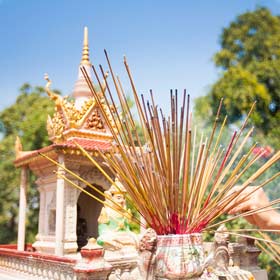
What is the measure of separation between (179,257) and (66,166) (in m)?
6.83

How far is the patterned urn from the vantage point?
1918mm

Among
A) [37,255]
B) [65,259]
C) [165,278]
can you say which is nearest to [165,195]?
[165,278]

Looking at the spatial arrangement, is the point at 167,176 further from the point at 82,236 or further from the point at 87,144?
the point at 82,236

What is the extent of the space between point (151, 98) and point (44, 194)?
8057mm

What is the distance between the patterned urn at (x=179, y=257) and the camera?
75.5 inches

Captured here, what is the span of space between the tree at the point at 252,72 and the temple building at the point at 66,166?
16.5 ft

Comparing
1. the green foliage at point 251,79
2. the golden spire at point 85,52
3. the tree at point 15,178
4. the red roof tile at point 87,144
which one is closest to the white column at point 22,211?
the red roof tile at point 87,144

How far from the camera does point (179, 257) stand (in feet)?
6.36

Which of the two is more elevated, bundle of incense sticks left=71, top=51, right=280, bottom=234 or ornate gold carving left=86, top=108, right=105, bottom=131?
ornate gold carving left=86, top=108, right=105, bottom=131

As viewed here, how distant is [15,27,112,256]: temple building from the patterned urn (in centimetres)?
605

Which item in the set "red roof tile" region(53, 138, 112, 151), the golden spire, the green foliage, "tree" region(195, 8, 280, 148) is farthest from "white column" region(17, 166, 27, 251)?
"tree" region(195, 8, 280, 148)

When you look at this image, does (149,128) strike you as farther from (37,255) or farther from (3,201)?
(3,201)

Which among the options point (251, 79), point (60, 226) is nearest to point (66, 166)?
point (60, 226)

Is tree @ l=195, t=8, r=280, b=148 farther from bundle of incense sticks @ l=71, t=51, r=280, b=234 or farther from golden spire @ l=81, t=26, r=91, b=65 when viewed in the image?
bundle of incense sticks @ l=71, t=51, r=280, b=234
